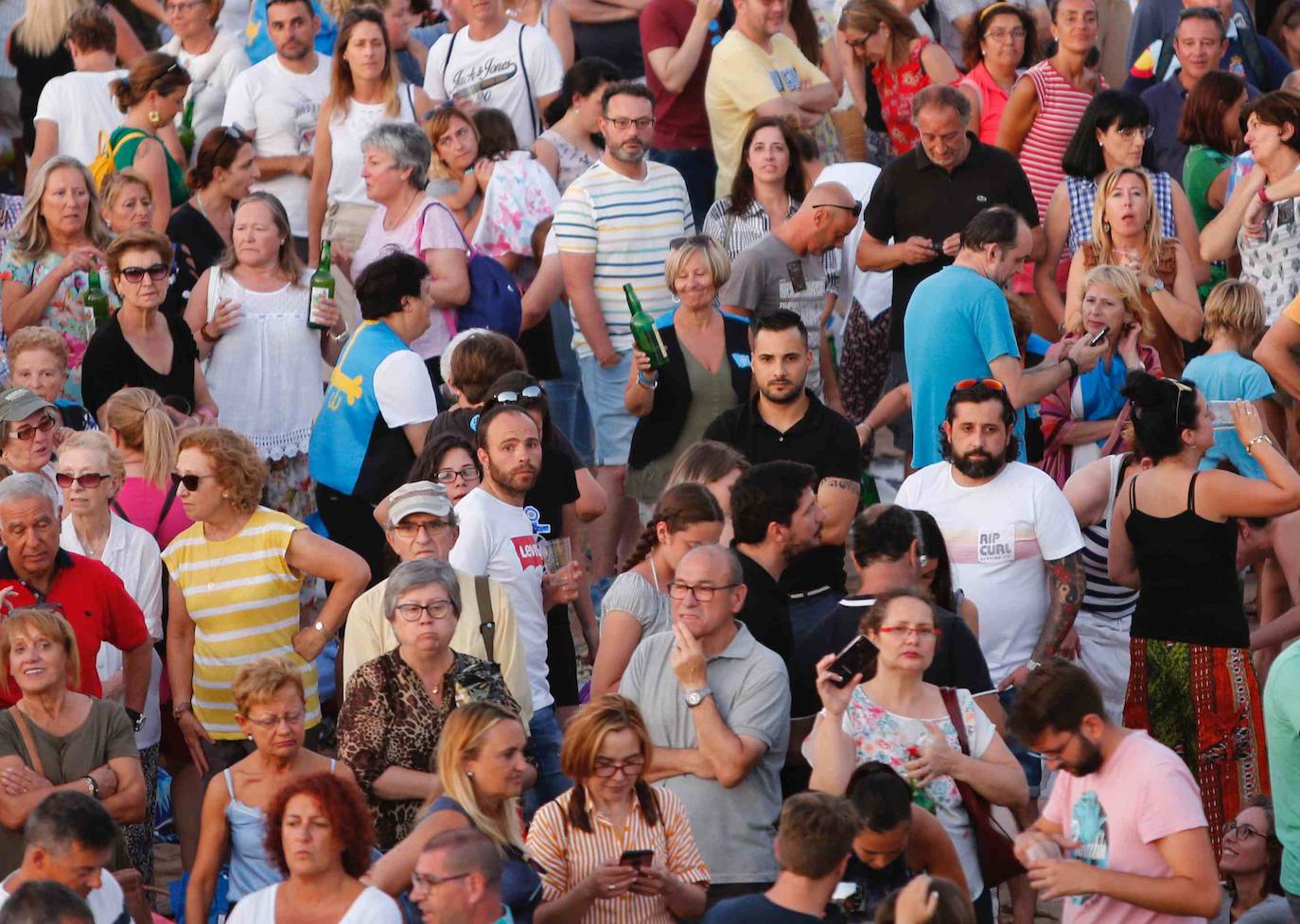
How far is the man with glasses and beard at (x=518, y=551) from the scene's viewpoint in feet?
21.3

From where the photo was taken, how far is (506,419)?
6.62 m

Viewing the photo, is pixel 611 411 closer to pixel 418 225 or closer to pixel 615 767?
pixel 418 225

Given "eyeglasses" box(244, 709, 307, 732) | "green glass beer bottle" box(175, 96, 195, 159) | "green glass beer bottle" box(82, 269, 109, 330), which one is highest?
"eyeglasses" box(244, 709, 307, 732)

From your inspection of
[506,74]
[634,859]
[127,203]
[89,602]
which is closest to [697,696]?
[634,859]

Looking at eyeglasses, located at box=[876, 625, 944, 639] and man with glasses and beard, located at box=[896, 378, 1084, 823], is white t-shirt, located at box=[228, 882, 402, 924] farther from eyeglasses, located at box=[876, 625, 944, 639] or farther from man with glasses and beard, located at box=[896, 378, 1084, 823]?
man with glasses and beard, located at box=[896, 378, 1084, 823]

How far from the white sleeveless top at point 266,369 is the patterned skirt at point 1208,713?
339 cm

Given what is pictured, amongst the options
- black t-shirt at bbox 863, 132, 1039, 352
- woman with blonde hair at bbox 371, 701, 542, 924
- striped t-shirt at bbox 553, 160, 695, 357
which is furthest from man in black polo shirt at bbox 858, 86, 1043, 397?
woman with blonde hair at bbox 371, 701, 542, 924

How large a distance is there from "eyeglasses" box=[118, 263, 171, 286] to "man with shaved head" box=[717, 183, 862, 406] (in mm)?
2181

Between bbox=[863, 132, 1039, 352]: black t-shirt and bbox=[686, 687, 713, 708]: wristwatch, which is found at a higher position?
bbox=[686, 687, 713, 708]: wristwatch

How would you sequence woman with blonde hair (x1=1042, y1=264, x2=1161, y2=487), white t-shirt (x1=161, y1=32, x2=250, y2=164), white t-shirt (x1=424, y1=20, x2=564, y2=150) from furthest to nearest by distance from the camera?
white t-shirt (x1=161, y1=32, x2=250, y2=164)
white t-shirt (x1=424, y1=20, x2=564, y2=150)
woman with blonde hair (x1=1042, y1=264, x2=1161, y2=487)

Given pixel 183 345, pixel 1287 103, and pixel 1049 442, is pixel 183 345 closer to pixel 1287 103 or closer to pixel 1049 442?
pixel 1049 442

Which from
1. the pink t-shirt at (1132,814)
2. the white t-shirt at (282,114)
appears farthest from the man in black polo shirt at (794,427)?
the white t-shirt at (282,114)

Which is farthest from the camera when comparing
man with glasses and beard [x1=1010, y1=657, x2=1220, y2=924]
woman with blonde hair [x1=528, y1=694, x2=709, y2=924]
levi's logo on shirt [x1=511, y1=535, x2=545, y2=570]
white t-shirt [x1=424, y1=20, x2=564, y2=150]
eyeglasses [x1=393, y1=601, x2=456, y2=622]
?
white t-shirt [x1=424, y1=20, x2=564, y2=150]

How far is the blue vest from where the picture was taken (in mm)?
7566
